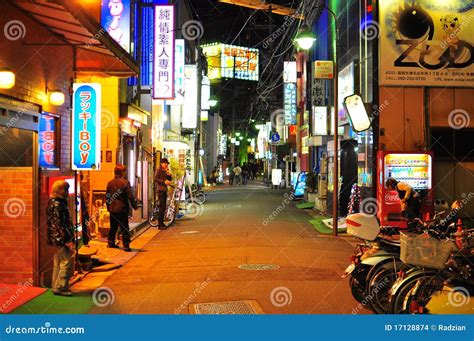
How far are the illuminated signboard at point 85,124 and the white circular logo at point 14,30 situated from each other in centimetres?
223

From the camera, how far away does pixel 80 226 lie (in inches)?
496

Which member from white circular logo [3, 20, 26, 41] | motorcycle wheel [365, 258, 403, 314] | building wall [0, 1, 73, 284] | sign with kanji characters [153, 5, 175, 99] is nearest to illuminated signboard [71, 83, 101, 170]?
building wall [0, 1, 73, 284]

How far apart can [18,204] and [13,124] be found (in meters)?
1.57

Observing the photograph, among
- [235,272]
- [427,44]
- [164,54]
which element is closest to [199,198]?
[164,54]

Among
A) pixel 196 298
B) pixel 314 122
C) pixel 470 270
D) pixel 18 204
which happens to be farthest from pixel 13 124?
pixel 314 122

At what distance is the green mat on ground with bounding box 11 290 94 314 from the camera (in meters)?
8.00

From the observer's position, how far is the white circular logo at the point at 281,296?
8344mm

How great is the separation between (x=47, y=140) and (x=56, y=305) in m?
3.41

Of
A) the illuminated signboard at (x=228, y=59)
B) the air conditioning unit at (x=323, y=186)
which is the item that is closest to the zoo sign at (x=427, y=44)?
the air conditioning unit at (x=323, y=186)

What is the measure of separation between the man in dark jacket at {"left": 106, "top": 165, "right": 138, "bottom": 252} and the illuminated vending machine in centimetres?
753

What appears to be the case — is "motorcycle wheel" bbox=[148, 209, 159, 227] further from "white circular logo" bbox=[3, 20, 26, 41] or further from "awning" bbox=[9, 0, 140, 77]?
"white circular logo" bbox=[3, 20, 26, 41]

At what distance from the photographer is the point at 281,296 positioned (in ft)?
28.8

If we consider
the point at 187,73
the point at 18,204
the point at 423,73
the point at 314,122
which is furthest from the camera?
the point at 187,73

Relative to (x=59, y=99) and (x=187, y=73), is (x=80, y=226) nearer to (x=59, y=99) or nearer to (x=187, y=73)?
(x=59, y=99)
